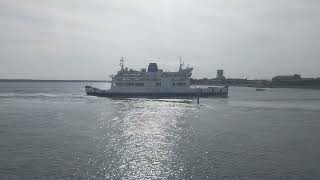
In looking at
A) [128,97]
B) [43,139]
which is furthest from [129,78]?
[43,139]

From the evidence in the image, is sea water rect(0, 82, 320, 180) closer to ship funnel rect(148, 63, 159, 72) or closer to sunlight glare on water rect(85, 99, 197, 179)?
sunlight glare on water rect(85, 99, 197, 179)

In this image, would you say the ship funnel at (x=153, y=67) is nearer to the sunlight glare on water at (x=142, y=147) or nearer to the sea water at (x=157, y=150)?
the sunlight glare on water at (x=142, y=147)

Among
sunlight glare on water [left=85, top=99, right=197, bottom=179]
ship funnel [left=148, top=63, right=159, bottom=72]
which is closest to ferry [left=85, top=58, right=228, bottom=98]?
ship funnel [left=148, top=63, right=159, bottom=72]

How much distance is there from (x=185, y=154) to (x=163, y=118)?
2250cm

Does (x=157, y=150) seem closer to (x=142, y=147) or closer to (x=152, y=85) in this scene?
(x=142, y=147)

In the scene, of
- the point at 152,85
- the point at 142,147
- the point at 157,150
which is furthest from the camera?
the point at 152,85

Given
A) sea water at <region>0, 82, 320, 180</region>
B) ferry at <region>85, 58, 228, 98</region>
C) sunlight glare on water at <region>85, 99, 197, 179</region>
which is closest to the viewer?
sea water at <region>0, 82, 320, 180</region>

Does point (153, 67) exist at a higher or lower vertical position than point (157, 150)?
higher

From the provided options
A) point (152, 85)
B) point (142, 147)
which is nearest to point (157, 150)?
point (142, 147)

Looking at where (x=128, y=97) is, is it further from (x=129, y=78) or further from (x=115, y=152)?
(x=115, y=152)

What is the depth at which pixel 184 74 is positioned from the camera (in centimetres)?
9112

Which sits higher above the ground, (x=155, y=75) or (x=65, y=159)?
(x=155, y=75)

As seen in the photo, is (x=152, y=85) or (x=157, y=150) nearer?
(x=157, y=150)

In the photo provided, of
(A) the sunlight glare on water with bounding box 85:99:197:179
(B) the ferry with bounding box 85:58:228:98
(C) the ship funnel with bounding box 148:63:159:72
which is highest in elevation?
(C) the ship funnel with bounding box 148:63:159:72
